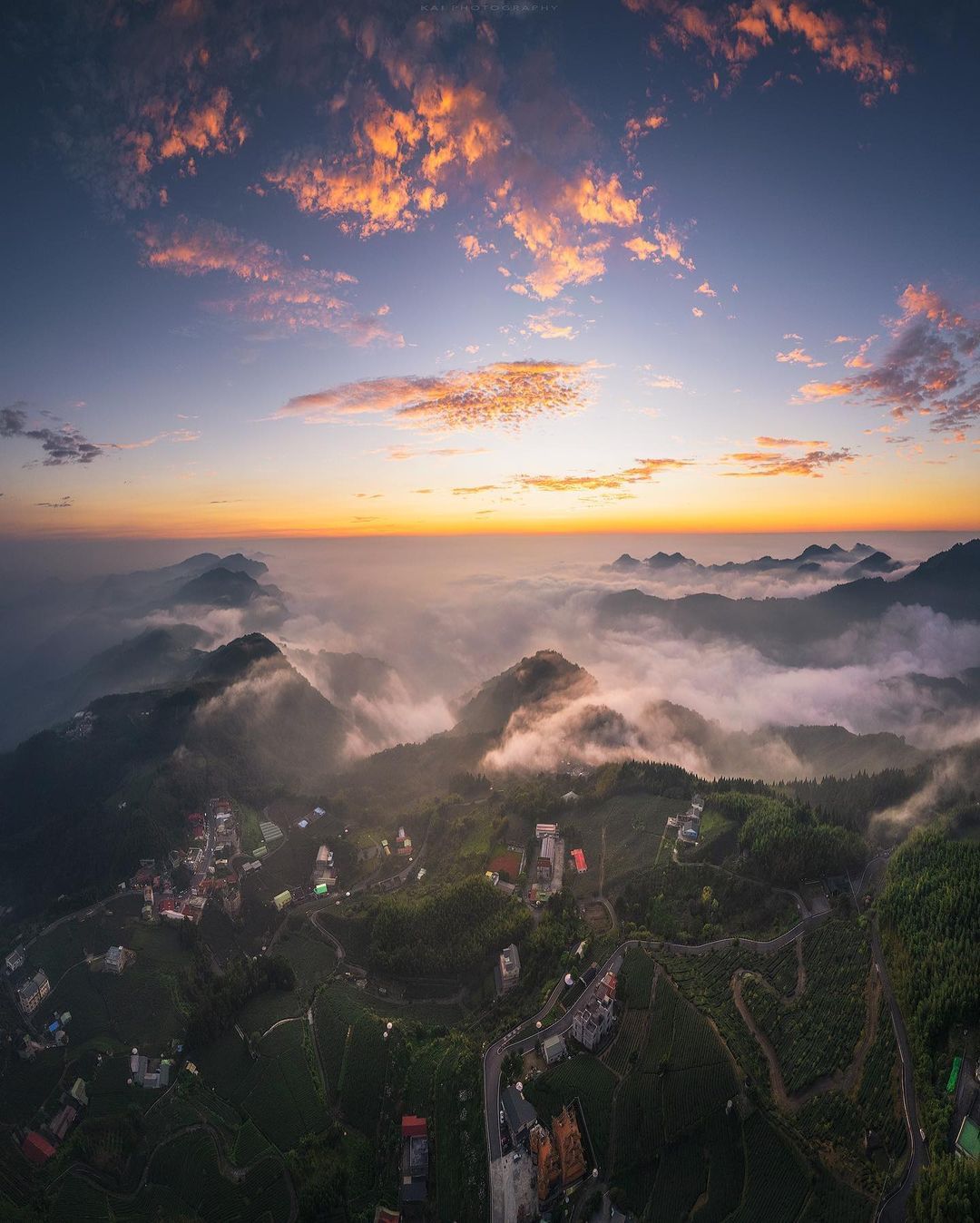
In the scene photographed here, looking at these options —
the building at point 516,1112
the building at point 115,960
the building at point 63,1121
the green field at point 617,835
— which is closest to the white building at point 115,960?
the building at point 115,960

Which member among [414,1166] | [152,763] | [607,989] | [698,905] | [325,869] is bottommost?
[325,869]

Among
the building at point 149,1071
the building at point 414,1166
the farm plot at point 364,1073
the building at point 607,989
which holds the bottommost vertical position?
the building at point 149,1071

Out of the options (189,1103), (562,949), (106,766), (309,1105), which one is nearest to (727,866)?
(562,949)

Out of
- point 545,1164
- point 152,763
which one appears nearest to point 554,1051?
point 545,1164

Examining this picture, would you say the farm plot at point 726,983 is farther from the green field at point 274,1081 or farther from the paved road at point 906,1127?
the green field at point 274,1081

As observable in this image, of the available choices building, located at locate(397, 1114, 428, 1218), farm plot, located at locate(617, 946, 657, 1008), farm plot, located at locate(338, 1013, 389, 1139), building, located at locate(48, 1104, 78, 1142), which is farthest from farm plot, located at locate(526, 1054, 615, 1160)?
building, located at locate(48, 1104, 78, 1142)

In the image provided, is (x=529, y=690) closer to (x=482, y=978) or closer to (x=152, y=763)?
(x=482, y=978)
